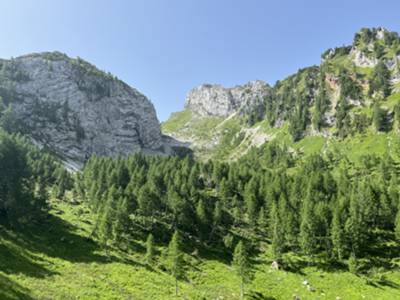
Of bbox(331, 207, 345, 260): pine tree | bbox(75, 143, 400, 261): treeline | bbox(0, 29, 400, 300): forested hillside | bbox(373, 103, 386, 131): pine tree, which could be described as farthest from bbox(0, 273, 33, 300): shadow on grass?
bbox(373, 103, 386, 131): pine tree

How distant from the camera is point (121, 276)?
5562 centimetres

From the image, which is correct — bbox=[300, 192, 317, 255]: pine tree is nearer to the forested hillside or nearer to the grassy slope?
the forested hillside

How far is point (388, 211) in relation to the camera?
86.9 metres

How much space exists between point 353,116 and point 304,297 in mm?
167876

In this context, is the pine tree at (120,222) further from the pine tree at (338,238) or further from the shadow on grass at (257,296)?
the pine tree at (338,238)

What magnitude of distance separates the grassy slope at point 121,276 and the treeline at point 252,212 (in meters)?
5.65

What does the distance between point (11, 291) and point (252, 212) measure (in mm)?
64967

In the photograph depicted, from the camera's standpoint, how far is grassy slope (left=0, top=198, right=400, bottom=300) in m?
46.6

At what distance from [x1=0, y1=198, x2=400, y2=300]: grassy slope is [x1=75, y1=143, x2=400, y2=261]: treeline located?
5649 mm

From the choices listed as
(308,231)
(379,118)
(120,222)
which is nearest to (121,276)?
(120,222)

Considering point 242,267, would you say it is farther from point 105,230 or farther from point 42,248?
point 42,248

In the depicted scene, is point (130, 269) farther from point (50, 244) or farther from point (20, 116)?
point (20, 116)

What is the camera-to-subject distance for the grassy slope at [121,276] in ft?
153

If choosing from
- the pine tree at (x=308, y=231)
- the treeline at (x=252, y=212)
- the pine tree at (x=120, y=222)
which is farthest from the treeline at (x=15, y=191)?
the pine tree at (x=308, y=231)
